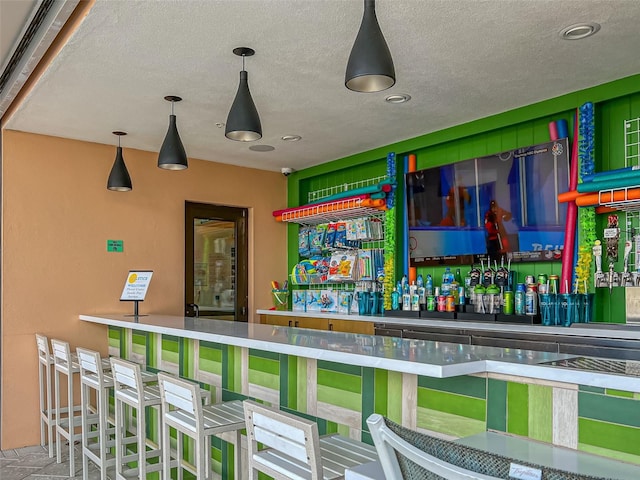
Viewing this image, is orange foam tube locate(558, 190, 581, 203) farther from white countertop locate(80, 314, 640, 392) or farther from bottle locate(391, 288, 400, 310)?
white countertop locate(80, 314, 640, 392)

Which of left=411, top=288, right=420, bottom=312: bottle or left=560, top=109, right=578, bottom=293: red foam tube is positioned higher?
left=560, top=109, right=578, bottom=293: red foam tube

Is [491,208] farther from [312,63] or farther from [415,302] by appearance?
[312,63]

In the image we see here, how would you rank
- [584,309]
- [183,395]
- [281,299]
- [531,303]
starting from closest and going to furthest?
[183,395], [584,309], [531,303], [281,299]

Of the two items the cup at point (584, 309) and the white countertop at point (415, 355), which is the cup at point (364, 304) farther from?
the white countertop at point (415, 355)

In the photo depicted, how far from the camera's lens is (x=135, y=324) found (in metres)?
3.92

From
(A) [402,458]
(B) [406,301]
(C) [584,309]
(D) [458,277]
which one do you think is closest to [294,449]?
(A) [402,458]

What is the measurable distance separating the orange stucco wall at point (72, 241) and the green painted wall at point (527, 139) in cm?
167

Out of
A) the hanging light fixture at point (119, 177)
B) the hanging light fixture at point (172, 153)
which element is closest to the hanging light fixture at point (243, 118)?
the hanging light fixture at point (172, 153)

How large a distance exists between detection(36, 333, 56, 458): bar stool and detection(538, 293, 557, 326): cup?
12.0 feet

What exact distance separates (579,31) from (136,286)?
3852 mm

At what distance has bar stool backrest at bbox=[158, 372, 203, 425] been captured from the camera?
7.68ft

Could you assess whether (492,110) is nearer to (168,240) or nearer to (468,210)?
(468,210)

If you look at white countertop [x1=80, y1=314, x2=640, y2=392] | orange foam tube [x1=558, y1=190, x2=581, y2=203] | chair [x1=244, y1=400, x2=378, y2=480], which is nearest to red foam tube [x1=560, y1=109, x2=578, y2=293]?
orange foam tube [x1=558, y1=190, x2=581, y2=203]

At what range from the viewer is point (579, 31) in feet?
9.73
